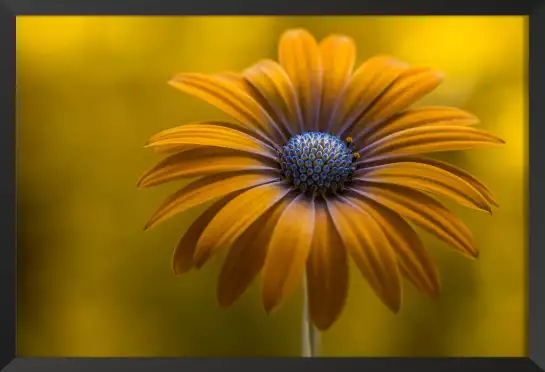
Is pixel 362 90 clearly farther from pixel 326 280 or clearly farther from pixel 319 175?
pixel 326 280

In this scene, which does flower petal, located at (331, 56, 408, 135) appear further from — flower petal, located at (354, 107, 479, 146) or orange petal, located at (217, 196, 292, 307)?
orange petal, located at (217, 196, 292, 307)

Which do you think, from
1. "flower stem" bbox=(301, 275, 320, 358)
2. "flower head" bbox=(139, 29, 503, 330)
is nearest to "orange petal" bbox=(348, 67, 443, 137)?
"flower head" bbox=(139, 29, 503, 330)

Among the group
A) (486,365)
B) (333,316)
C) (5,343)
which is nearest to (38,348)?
(5,343)

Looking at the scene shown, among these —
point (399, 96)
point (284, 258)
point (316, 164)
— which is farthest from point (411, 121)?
point (284, 258)

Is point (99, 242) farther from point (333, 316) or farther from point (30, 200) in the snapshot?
point (333, 316)

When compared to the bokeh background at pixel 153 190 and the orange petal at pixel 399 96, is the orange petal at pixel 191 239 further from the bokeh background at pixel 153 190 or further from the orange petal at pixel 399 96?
the orange petal at pixel 399 96

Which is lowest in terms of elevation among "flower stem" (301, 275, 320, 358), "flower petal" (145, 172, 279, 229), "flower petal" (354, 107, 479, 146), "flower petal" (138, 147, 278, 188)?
"flower stem" (301, 275, 320, 358)
